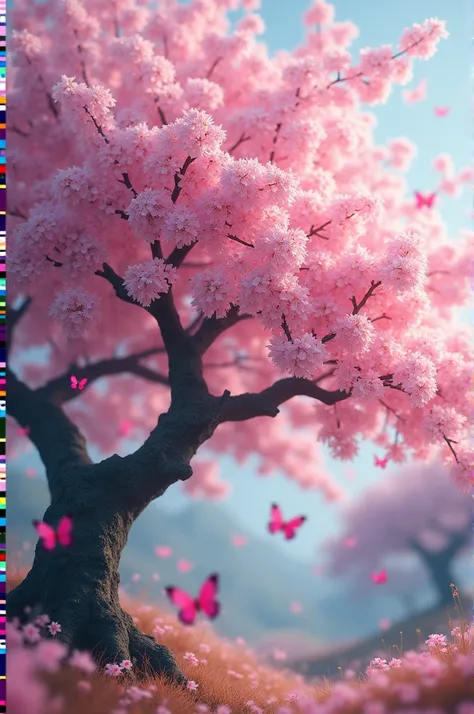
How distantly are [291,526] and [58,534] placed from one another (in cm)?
240

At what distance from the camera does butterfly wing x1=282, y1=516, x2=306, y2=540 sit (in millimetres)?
5914

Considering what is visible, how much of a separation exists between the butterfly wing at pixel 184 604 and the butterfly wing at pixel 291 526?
1.61 meters

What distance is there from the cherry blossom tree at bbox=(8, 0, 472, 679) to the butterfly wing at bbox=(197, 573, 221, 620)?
156 centimetres

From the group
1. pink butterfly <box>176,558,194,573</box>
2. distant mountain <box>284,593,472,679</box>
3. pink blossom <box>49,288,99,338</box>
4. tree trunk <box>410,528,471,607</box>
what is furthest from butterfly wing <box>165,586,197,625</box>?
tree trunk <box>410,528,471,607</box>

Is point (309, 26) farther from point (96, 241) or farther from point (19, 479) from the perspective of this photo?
point (19, 479)

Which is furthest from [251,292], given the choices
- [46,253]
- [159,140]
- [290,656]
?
[290,656]

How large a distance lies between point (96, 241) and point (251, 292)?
79.4 inches

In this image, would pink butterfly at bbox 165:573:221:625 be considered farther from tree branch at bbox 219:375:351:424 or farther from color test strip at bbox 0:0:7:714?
tree branch at bbox 219:375:351:424

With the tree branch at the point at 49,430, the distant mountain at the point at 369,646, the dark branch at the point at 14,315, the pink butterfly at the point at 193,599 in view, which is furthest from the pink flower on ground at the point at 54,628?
the distant mountain at the point at 369,646

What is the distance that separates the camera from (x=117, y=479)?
20.6 ft

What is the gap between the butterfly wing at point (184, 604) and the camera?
4484mm

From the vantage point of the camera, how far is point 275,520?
19.4 feet

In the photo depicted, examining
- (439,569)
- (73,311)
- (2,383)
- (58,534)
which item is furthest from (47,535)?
(439,569)

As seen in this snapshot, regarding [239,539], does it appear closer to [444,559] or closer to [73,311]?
[444,559]
